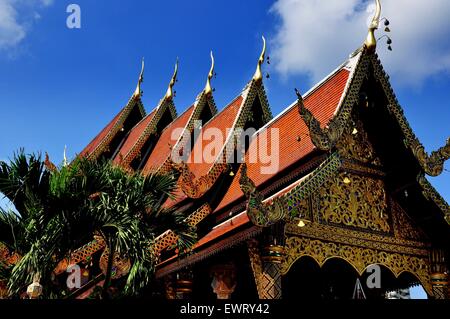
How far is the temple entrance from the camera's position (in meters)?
9.23

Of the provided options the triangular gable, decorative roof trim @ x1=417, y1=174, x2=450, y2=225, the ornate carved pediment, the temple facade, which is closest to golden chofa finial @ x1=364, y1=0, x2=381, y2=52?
the temple facade

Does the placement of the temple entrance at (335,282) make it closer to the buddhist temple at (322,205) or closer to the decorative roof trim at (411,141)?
the buddhist temple at (322,205)

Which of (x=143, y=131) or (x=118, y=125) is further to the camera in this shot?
(x=118, y=125)

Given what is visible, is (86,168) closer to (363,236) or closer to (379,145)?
(363,236)

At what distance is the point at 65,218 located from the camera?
604 cm

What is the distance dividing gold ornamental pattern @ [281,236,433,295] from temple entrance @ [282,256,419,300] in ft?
3.12

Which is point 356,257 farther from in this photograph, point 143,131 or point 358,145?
point 143,131

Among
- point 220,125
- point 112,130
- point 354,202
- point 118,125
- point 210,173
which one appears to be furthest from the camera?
point 118,125

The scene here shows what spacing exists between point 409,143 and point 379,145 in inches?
21.4

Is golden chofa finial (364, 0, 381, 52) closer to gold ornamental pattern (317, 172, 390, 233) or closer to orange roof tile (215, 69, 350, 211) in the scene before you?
orange roof tile (215, 69, 350, 211)

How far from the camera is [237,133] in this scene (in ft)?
30.6

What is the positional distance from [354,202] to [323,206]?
0.63 m

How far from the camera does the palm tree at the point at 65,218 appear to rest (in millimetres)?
5879

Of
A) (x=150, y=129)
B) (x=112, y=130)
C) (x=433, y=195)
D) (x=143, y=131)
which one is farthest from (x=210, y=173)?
(x=112, y=130)
